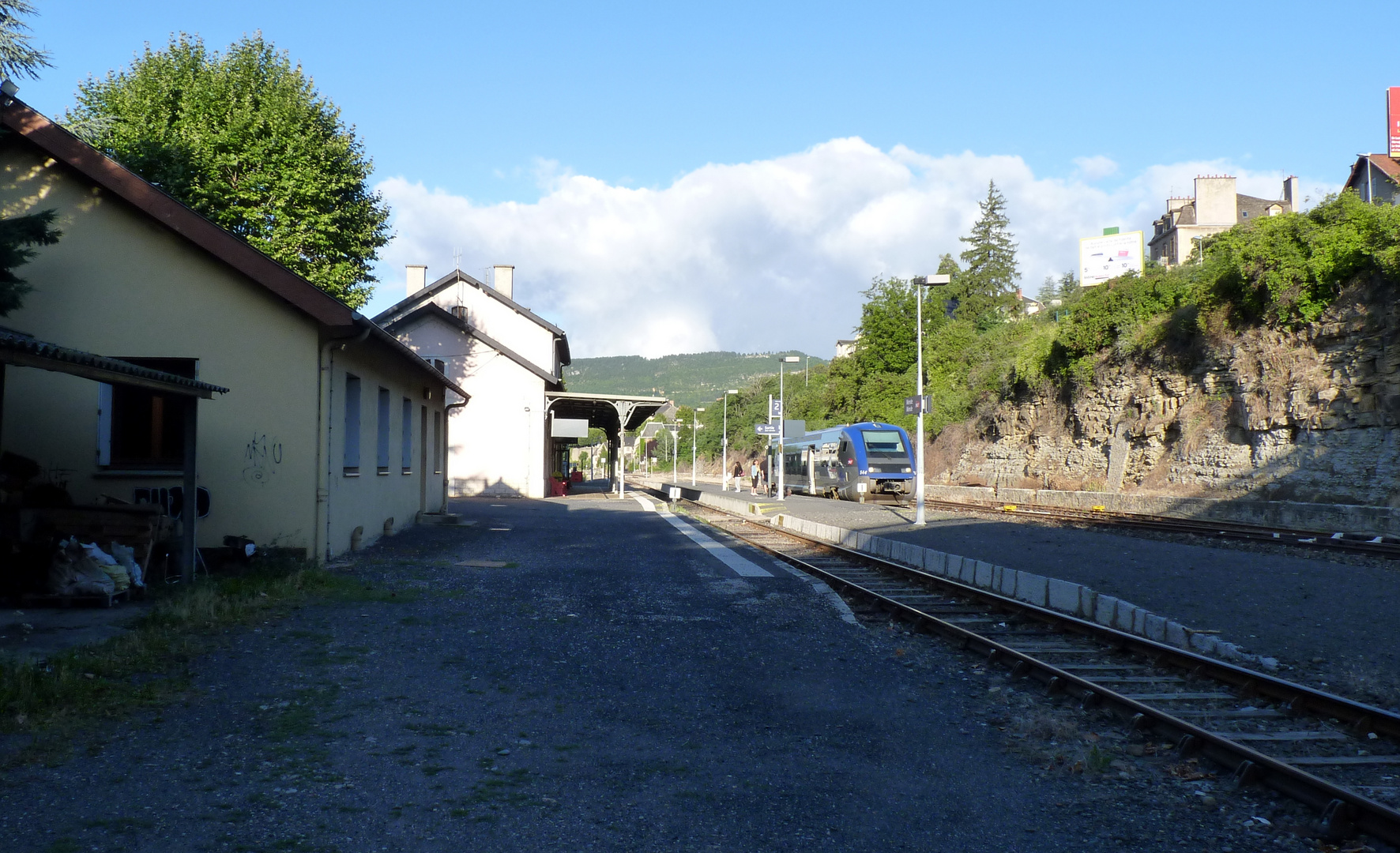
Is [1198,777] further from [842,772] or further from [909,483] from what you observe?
[909,483]

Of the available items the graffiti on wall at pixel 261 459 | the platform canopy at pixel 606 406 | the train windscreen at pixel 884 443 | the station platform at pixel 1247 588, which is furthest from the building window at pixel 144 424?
the train windscreen at pixel 884 443

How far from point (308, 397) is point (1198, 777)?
10.4 m

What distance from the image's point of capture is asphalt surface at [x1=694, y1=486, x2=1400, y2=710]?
8.10m

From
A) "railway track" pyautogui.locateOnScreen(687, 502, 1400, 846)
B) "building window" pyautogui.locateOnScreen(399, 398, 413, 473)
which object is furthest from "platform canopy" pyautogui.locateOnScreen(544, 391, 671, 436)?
"railway track" pyautogui.locateOnScreen(687, 502, 1400, 846)

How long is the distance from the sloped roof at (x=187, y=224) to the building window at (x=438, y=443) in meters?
12.3

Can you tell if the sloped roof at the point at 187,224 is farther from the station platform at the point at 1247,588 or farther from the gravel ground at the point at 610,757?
the station platform at the point at 1247,588

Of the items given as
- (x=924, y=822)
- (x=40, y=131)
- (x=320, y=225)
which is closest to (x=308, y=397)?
(x=40, y=131)

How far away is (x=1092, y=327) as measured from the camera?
37.1 m

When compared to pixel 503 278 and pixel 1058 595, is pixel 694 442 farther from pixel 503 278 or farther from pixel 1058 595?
pixel 1058 595

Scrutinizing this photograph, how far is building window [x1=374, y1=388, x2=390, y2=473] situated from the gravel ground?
7322mm

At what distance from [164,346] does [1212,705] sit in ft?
38.1

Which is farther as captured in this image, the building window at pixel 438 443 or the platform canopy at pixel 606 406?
the platform canopy at pixel 606 406

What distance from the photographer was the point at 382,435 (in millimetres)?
16703

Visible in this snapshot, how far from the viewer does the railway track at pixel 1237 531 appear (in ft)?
50.5
